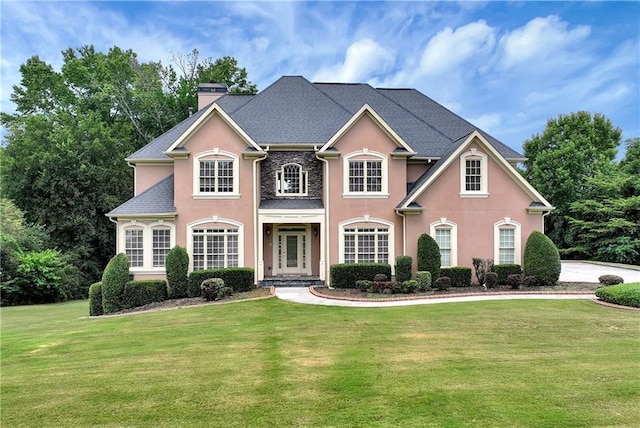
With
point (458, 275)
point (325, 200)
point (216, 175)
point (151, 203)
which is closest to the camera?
point (458, 275)

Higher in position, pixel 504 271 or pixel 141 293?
pixel 504 271

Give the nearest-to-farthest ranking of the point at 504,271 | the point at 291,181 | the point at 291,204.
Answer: the point at 504,271, the point at 291,204, the point at 291,181

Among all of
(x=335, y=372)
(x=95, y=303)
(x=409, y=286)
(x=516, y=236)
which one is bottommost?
(x=95, y=303)

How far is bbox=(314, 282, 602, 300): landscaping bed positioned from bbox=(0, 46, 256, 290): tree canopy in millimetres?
25370

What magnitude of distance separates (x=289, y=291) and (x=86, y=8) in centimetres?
1523

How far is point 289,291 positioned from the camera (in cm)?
1911

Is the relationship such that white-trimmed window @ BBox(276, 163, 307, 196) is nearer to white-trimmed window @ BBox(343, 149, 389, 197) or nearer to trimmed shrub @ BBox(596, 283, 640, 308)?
white-trimmed window @ BBox(343, 149, 389, 197)

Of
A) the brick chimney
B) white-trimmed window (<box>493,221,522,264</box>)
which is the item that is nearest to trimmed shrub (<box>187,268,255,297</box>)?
white-trimmed window (<box>493,221,522,264</box>)

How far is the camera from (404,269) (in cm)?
1941

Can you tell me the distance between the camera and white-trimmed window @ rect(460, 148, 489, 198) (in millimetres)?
20672

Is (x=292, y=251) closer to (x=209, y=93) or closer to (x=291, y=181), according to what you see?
(x=291, y=181)

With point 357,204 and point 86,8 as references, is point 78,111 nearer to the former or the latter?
point 86,8

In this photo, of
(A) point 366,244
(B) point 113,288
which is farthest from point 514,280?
(B) point 113,288

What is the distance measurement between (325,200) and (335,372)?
14275 millimetres
